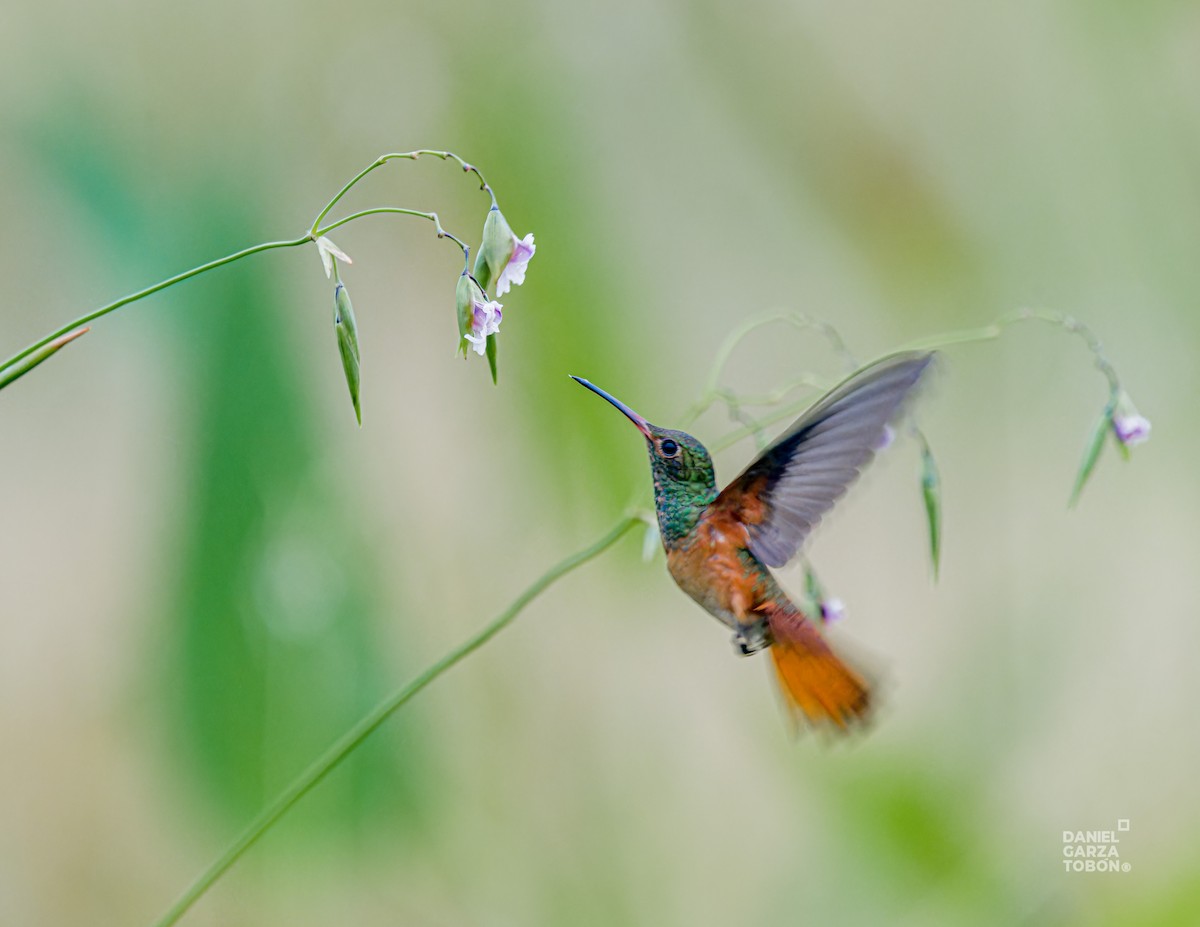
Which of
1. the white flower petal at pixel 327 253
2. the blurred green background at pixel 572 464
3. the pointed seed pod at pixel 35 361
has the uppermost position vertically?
the white flower petal at pixel 327 253

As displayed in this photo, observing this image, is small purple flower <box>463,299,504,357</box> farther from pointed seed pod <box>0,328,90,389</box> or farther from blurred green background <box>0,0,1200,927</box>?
blurred green background <box>0,0,1200,927</box>

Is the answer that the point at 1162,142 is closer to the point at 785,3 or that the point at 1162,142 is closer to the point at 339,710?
the point at 785,3

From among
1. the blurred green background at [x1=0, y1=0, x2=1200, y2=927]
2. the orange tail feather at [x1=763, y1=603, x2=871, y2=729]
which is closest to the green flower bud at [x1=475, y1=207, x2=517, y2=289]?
the orange tail feather at [x1=763, y1=603, x2=871, y2=729]

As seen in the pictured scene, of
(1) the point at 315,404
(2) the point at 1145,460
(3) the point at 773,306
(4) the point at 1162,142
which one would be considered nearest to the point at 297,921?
(1) the point at 315,404

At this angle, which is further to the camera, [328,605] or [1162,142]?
[1162,142]

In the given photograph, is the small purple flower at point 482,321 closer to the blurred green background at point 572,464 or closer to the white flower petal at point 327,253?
the white flower petal at point 327,253

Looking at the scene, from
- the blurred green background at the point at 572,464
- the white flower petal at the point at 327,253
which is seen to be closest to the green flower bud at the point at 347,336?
the white flower petal at the point at 327,253
